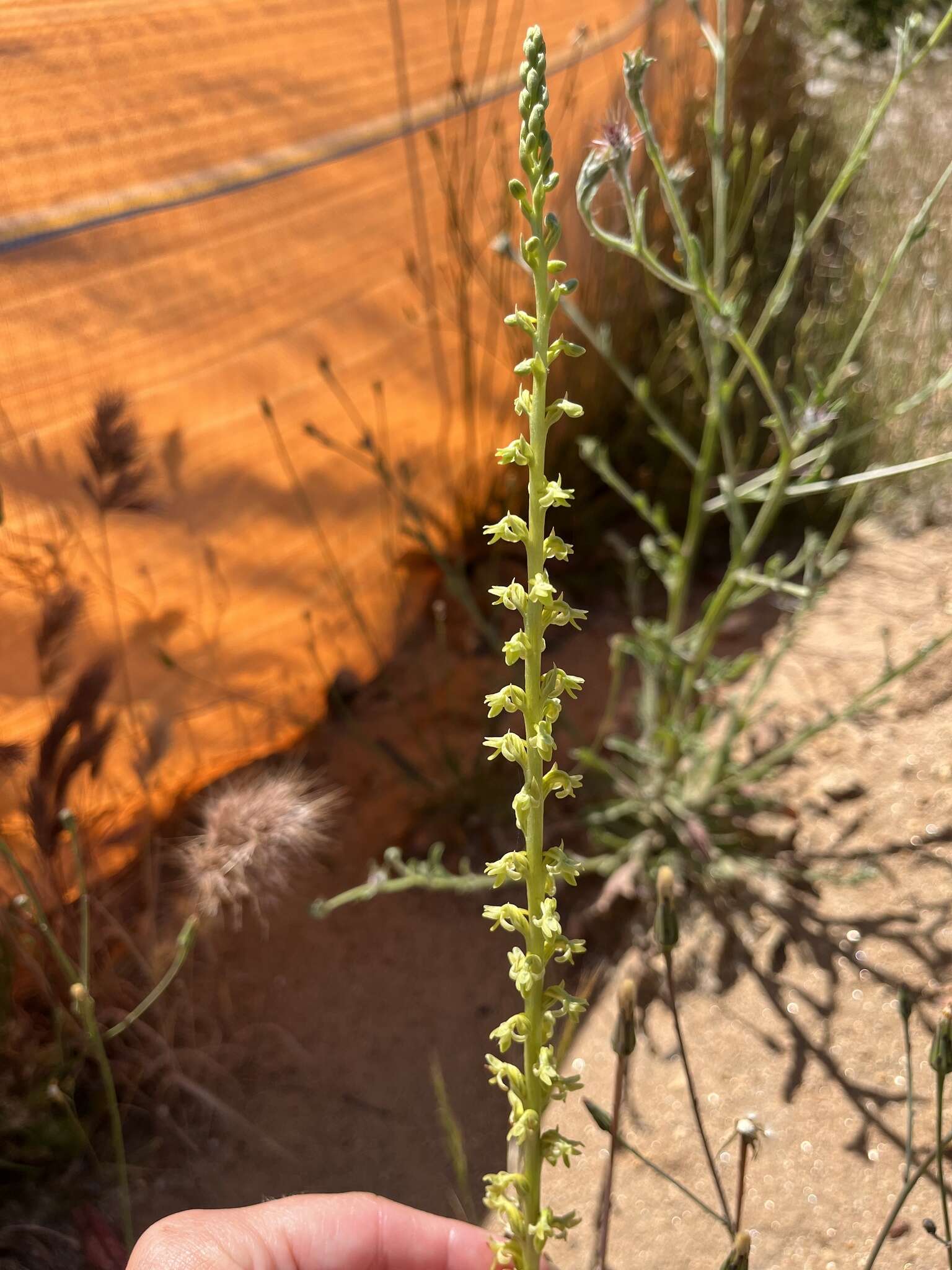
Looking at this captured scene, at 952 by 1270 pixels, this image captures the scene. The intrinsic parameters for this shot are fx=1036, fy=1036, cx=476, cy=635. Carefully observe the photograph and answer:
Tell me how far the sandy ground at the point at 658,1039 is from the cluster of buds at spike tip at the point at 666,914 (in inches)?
37.3

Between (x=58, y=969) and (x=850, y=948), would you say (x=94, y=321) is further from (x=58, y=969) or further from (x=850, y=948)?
(x=850, y=948)

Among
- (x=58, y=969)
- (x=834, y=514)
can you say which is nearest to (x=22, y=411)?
(x=58, y=969)

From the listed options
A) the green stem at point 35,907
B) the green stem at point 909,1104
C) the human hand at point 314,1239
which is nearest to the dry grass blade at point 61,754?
the green stem at point 35,907

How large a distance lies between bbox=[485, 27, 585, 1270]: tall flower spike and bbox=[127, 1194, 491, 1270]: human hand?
47cm

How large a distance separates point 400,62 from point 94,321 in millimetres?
1055

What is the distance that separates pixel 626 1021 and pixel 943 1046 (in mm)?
309

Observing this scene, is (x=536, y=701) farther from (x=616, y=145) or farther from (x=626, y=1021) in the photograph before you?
(x=616, y=145)

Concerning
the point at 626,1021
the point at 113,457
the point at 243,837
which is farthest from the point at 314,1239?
the point at 113,457

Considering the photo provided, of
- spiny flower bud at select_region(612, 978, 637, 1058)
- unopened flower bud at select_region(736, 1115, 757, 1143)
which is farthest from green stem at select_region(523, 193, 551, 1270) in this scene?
unopened flower bud at select_region(736, 1115, 757, 1143)

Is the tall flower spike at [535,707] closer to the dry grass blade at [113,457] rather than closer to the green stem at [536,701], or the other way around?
the green stem at [536,701]

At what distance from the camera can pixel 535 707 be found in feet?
2.39

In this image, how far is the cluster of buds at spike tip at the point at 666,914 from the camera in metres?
1.02

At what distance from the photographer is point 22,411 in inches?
70.3

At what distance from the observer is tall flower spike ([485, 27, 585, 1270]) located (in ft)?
2.23
